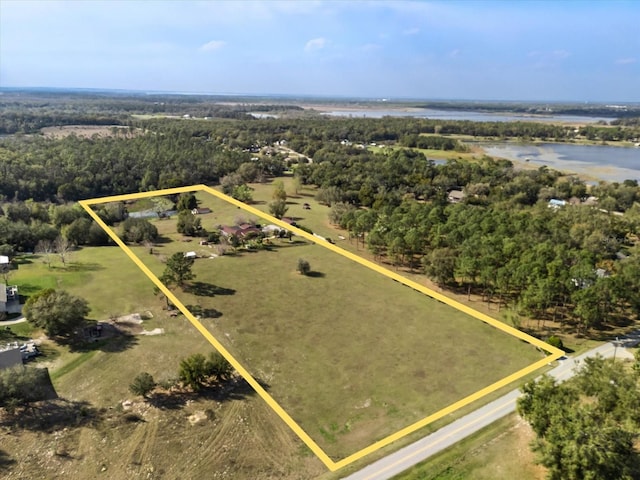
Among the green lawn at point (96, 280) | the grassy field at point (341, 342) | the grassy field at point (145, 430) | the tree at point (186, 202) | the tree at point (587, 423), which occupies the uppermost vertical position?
the tree at point (186, 202)

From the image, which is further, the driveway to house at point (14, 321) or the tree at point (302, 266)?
the driveway to house at point (14, 321)

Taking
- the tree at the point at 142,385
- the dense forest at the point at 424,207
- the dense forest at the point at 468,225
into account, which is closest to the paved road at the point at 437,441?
the dense forest at the point at 468,225

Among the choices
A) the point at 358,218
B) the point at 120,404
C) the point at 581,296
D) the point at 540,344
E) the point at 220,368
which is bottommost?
the point at 120,404

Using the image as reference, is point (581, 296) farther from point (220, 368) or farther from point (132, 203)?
point (132, 203)

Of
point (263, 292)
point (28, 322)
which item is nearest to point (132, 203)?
point (263, 292)

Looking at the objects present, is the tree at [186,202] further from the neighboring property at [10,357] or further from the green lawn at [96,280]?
the neighboring property at [10,357]

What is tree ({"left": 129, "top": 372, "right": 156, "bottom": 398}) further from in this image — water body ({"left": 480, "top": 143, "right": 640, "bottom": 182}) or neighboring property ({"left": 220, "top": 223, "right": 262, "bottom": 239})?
water body ({"left": 480, "top": 143, "right": 640, "bottom": 182})

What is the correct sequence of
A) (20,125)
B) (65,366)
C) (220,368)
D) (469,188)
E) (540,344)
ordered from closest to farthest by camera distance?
(540,344) → (220,368) → (65,366) → (469,188) → (20,125)
